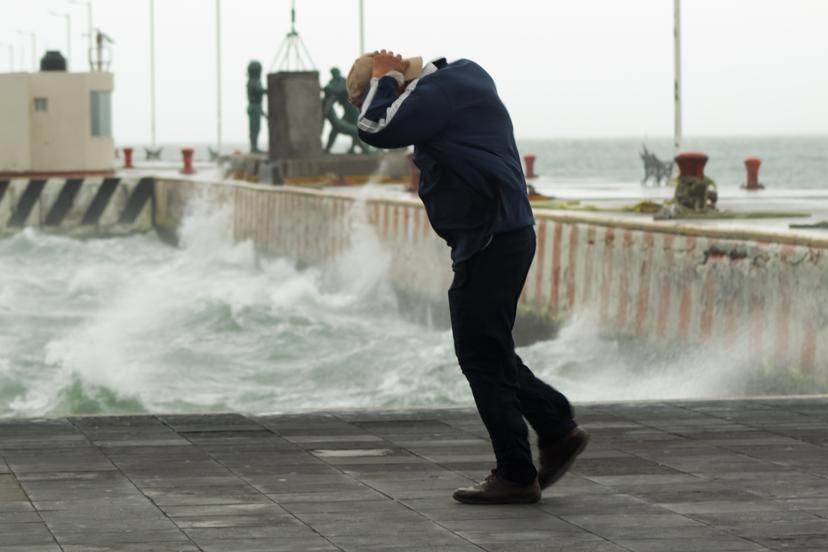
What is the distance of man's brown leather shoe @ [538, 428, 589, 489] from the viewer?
270 inches

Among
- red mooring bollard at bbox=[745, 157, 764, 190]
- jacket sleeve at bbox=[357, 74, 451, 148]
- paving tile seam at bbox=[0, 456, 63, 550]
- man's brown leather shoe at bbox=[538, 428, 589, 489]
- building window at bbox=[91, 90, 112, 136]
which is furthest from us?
building window at bbox=[91, 90, 112, 136]

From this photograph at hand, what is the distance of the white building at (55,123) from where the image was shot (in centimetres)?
4878

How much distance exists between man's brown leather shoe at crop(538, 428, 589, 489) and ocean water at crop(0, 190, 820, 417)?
2.55 meters

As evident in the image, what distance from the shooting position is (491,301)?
21.7ft

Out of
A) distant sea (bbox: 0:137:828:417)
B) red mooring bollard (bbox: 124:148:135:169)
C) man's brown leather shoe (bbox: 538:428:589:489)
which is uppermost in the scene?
man's brown leather shoe (bbox: 538:428:589:489)

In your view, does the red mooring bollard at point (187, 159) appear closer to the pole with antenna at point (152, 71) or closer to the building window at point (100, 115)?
the building window at point (100, 115)

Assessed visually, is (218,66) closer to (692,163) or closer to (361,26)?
(361,26)

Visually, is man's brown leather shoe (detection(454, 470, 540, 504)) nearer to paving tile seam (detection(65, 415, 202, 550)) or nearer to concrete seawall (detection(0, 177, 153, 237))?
paving tile seam (detection(65, 415, 202, 550))

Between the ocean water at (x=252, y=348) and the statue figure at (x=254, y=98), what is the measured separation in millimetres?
6881

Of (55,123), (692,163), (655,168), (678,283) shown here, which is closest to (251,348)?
(692,163)

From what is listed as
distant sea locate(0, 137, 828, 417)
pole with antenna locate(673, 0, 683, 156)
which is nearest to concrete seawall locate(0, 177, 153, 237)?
distant sea locate(0, 137, 828, 417)

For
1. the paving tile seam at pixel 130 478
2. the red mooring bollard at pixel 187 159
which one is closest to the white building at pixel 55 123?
the red mooring bollard at pixel 187 159

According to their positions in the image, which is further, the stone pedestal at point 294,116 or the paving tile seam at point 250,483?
the stone pedestal at point 294,116

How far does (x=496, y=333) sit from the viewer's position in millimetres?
6613
